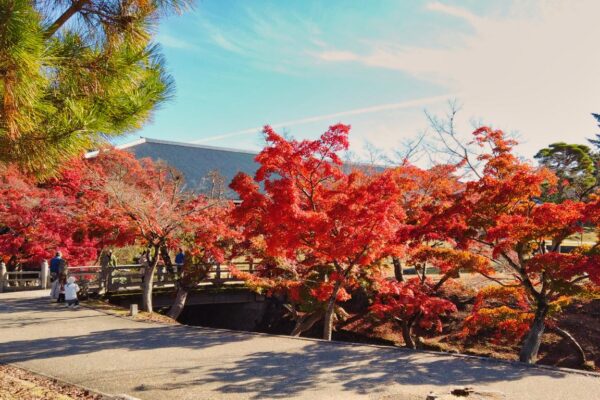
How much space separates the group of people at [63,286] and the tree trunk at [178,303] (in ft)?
9.66

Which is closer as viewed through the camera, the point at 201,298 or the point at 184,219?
the point at 184,219

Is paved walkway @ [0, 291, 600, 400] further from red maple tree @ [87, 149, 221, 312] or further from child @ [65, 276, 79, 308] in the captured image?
red maple tree @ [87, 149, 221, 312]

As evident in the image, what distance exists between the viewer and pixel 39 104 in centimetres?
570

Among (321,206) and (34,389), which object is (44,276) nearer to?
(321,206)

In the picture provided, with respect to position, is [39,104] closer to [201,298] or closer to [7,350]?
[7,350]

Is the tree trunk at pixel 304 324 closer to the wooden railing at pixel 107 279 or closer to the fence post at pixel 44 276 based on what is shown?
the wooden railing at pixel 107 279

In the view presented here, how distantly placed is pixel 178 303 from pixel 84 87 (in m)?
10.6

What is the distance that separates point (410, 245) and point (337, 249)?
2.24 metres

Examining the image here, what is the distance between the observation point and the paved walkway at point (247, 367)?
6732mm

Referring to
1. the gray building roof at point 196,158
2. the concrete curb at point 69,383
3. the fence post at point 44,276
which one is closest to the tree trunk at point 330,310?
the concrete curb at point 69,383

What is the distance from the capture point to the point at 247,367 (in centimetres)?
794

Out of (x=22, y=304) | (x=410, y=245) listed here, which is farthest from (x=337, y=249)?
(x=22, y=304)

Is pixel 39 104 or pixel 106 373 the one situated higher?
pixel 39 104

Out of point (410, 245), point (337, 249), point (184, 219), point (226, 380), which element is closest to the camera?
point (226, 380)
